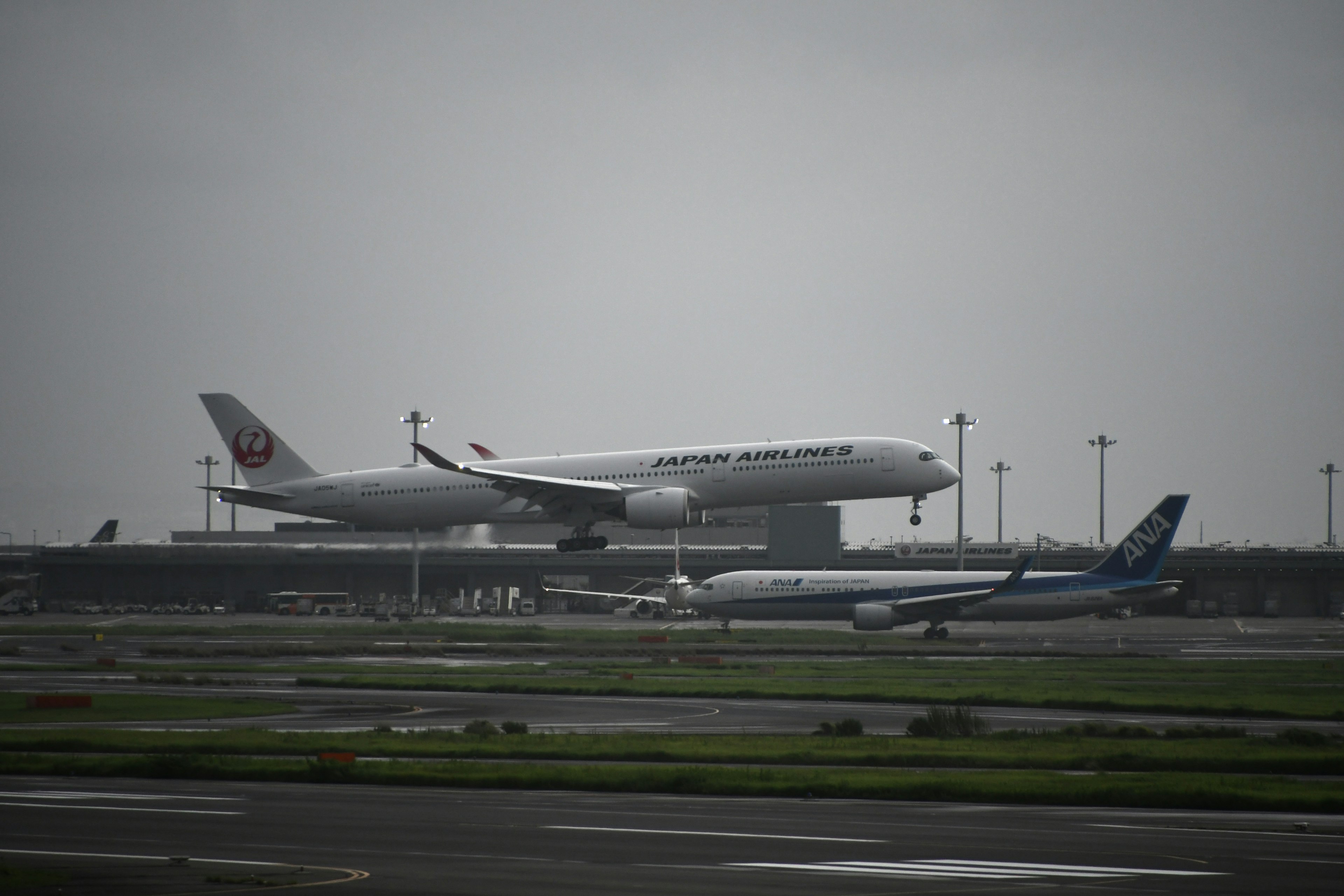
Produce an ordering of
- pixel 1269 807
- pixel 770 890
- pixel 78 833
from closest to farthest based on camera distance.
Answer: pixel 770 890, pixel 78 833, pixel 1269 807

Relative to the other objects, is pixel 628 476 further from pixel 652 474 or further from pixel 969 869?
pixel 969 869

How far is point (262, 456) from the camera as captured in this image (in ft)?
226

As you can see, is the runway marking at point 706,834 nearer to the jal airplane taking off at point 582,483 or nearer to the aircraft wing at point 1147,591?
the jal airplane taking off at point 582,483

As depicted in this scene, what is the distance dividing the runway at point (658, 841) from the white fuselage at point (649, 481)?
3907cm

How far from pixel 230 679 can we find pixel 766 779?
97.5ft

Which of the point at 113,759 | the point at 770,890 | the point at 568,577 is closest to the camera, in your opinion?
the point at 770,890

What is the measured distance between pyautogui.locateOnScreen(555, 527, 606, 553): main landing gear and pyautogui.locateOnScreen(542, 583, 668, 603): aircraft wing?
95.3 ft

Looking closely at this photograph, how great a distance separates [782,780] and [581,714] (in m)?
13.9

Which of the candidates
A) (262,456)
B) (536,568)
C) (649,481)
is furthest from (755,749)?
(536,568)

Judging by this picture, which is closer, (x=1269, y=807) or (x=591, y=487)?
(x=1269, y=807)

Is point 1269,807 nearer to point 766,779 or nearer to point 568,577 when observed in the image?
point 766,779

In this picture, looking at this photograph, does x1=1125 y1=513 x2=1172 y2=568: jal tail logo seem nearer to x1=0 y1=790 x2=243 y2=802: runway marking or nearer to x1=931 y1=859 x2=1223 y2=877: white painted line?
x1=931 y1=859 x2=1223 y2=877: white painted line

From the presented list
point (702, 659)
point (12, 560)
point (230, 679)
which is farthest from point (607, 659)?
point (12, 560)

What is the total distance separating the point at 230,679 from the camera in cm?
4800
